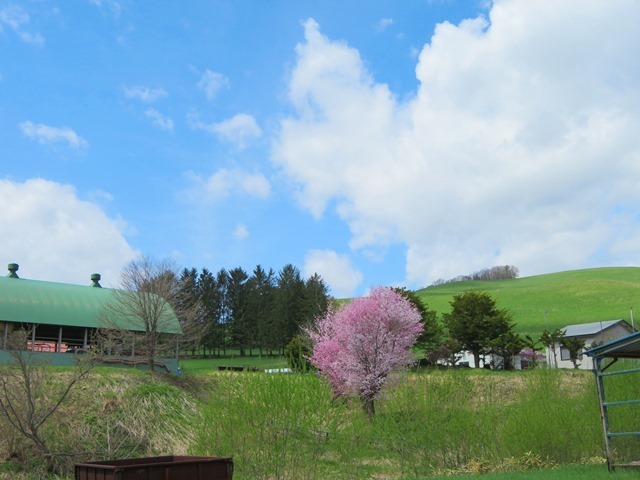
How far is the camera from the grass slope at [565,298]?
7919 cm

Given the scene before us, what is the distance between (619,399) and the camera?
15.1 m

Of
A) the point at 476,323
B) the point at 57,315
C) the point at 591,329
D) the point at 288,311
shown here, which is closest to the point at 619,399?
the point at 57,315

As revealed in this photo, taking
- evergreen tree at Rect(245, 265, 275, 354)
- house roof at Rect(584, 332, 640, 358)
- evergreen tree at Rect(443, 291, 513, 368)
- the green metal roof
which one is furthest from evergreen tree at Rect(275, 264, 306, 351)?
house roof at Rect(584, 332, 640, 358)

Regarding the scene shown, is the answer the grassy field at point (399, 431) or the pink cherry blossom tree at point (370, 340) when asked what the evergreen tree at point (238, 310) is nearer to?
the pink cherry blossom tree at point (370, 340)

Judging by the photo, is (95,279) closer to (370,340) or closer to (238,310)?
(370,340)

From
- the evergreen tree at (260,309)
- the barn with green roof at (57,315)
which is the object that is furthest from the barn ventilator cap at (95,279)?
the evergreen tree at (260,309)

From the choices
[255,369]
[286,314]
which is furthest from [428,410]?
[286,314]

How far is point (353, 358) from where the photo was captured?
2864 centimetres

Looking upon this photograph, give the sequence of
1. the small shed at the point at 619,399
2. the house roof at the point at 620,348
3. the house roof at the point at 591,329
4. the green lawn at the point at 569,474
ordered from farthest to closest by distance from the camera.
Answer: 1. the house roof at the point at 591,329
2. the small shed at the point at 619,399
3. the house roof at the point at 620,348
4. the green lawn at the point at 569,474

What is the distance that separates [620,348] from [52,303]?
32341mm

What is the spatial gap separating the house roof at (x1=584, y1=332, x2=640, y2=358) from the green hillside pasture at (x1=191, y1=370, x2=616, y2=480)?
6.23 feet

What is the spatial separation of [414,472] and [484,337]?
33286 mm

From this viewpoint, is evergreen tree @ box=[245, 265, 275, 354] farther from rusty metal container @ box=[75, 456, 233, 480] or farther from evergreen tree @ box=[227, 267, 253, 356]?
rusty metal container @ box=[75, 456, 233, 480]

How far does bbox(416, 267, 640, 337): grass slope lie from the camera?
79188 millimetres
